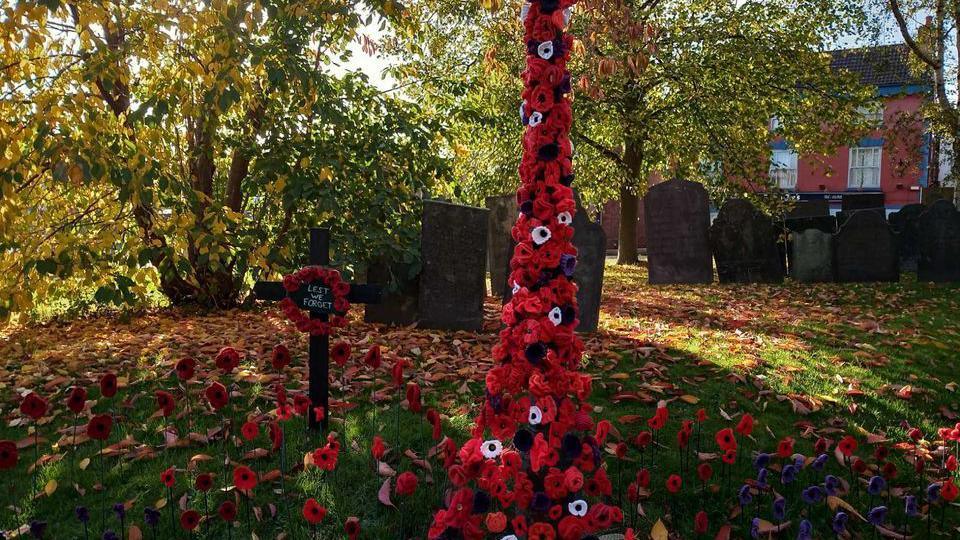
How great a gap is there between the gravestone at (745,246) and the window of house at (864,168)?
23.1 meters

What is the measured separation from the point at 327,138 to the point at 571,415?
21.0 feet

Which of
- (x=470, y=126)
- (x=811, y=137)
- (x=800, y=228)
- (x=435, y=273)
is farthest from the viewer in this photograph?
(x=811, y=137)

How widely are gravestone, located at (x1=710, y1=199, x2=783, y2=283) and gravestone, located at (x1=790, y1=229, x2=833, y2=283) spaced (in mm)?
459

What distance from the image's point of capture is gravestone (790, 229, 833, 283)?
12.2 metres

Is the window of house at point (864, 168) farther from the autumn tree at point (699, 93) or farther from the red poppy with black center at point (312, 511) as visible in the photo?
the red poppy with black center at point (312, 511)

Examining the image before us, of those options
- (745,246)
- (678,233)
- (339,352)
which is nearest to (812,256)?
(745,246)

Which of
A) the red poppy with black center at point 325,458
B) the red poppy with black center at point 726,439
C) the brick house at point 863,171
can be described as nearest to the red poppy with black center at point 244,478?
the red poppy with black center at point 325,458

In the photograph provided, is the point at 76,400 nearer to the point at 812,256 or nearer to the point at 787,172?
the point at 812,256

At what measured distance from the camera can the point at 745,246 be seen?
12367 millimetres

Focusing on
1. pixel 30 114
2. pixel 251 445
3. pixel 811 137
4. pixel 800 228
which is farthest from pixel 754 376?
pixel 811 137

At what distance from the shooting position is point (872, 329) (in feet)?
25.1

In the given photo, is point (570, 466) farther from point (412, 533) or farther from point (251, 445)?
point (251, 445)

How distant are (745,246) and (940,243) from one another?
3245 mm

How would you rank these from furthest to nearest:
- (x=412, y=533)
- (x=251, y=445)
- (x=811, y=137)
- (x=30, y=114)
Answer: (x=811, y=137) → (x=30, y=114) → (x=251, y=445) → (x=412, y=533)
